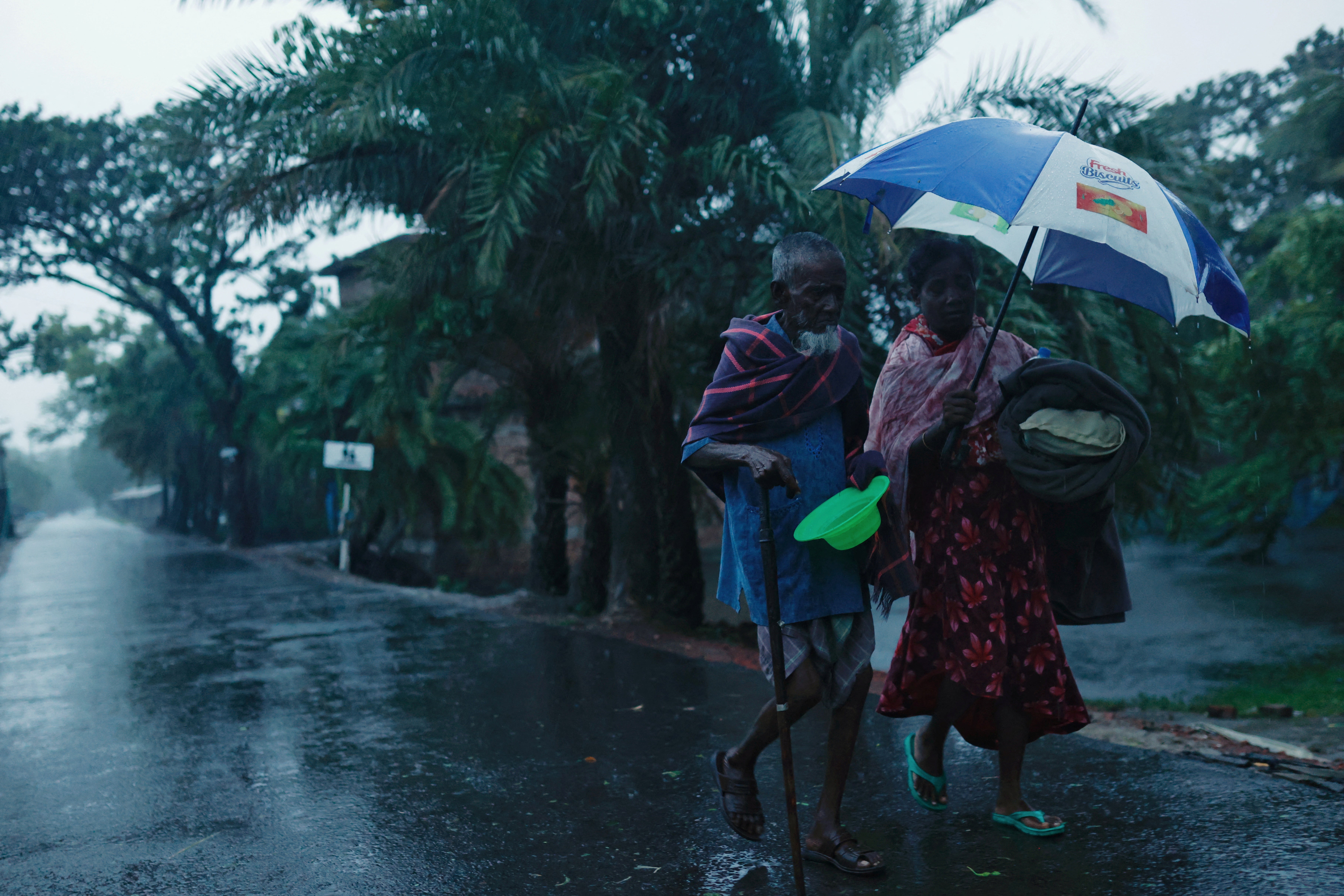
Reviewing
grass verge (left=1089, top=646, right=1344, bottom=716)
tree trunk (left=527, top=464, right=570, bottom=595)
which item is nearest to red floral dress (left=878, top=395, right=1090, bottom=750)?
grass verge (left=1089, top=646, right=1344, bottom=716)

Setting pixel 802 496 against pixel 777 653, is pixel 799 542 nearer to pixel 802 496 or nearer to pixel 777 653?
pixel 802 496

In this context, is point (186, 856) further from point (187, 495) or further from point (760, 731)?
point (187, 495)

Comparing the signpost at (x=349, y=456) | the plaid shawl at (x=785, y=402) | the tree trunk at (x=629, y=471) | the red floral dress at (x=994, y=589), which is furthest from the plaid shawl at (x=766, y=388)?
the signpost at (x=349, y=456)

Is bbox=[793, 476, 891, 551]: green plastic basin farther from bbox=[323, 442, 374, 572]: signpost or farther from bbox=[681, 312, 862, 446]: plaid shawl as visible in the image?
bbox=[323, 442, 374, 572]: signpost

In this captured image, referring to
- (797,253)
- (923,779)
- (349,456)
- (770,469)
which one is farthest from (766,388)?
(349,456)

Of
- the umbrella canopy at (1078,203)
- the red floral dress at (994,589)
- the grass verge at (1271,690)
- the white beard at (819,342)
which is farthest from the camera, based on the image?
the grass verge at (1271,690)

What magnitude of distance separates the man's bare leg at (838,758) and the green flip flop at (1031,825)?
0.63 metres

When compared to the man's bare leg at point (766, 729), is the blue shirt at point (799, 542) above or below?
above

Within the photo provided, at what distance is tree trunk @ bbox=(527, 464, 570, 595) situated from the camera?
13875mm

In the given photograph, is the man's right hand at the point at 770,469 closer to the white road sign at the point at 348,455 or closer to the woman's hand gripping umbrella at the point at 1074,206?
the woman's hand gripping umbrella at the point at 1074,206

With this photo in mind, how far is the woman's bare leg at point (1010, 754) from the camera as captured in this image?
11.6 ft

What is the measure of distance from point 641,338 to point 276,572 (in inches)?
455

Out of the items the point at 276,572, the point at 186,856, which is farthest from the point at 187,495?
the point at 186,856

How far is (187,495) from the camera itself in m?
43.9
